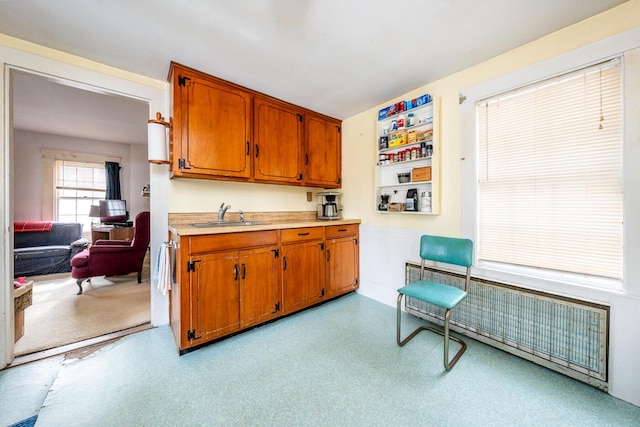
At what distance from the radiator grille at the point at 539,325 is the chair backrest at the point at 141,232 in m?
3.90

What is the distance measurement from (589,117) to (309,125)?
2.50 meters

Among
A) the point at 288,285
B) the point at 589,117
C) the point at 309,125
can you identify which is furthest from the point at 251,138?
the point at 589,117

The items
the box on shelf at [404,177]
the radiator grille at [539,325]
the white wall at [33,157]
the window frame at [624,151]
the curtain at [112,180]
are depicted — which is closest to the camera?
the window frame at [624,151]

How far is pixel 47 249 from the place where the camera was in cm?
381

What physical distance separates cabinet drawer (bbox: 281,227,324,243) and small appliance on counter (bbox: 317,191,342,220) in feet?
2.05

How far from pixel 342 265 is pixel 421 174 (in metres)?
1.41

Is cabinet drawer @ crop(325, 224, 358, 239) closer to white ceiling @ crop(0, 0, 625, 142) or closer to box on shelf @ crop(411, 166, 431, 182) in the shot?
box on shelf @ crop(411, 166, 431, 182)

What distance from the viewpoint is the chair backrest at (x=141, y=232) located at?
3352 millimetres

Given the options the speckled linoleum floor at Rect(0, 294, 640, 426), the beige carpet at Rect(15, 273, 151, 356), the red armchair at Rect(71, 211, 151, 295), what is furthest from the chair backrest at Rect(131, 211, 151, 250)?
the speckled linoleum floor at Rect(0, 294, 640, 426)

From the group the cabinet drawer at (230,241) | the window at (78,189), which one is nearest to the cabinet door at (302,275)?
the cabinet drawer at (230,241)

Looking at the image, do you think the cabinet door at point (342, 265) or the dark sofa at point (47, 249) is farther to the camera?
the dark sofa at point (47, 249)

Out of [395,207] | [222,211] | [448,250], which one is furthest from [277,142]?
[448,250]

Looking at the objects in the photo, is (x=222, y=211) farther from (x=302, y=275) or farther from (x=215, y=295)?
(x=302, y=275)

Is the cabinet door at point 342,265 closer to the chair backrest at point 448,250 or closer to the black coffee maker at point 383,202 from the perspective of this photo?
the black coffee maker at point 383,202
